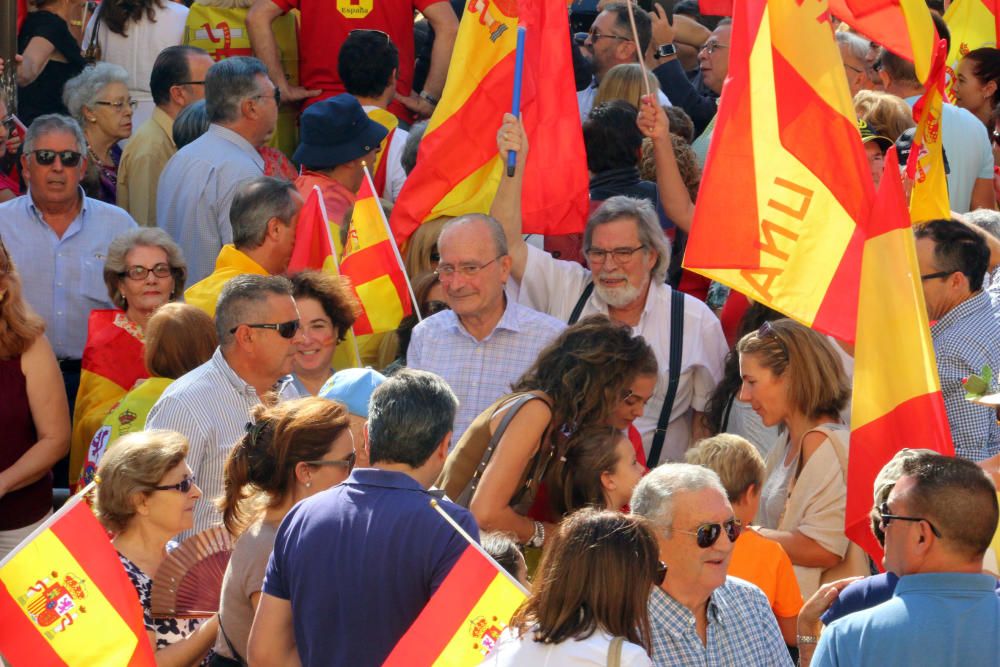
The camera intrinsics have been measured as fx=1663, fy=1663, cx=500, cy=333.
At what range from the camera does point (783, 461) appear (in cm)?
624

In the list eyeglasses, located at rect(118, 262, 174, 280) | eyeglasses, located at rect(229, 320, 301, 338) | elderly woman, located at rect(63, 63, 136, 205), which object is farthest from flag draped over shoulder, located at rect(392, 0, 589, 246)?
elderly woman, located at rect(63, 63, 136, 205)

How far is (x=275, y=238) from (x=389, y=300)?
611 millimetres

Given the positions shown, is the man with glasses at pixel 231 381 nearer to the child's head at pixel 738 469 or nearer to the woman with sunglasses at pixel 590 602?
the child's head at pixel 738 469

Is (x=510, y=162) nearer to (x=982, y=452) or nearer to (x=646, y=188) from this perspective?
(x=646, y=188)

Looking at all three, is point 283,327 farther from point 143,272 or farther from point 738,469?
point 738,469

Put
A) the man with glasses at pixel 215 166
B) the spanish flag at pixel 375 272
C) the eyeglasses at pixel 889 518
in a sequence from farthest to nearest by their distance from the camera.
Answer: the man with glasses at pixel 215 166 → the spanish flag at pixel 375 272 → the eyeglasses at pixel 889 518

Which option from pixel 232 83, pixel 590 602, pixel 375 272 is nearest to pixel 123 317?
pixel 375 272

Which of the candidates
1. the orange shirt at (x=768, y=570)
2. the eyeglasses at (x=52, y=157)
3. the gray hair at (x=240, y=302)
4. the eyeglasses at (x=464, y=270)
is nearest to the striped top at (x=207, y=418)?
the gray hair at (x=240, y=302)

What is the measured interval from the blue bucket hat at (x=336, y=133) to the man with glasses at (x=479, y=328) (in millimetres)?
1519

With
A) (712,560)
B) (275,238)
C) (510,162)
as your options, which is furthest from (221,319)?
(712,560)

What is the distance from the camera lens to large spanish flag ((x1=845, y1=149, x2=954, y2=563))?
5.14 m

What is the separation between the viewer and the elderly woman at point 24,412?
695cm

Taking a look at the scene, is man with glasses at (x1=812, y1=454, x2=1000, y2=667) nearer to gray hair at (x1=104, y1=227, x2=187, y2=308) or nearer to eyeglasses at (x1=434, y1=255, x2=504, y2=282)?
eyeglasses at (x1=434, y1=255, x2=504, y2=282)

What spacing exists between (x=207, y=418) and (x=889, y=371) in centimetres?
256
